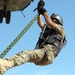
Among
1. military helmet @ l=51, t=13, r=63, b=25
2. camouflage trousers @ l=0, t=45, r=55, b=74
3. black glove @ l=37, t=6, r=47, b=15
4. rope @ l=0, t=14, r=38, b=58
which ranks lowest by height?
camouflage trousers @ l=0, t=45, r=55, b=74

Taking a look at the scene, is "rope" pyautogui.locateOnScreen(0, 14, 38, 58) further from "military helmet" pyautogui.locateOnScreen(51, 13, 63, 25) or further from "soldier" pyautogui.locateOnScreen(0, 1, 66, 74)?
"military helmet" pyautogui.locateOnScreen(51, 13, 63, 25)

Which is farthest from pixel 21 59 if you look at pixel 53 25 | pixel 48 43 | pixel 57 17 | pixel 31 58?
pixel 57 17

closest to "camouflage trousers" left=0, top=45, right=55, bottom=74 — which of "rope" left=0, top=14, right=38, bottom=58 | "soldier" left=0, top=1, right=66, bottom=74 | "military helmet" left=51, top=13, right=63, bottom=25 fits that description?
"soldier" left=0, top=1, right=66, bottom=74

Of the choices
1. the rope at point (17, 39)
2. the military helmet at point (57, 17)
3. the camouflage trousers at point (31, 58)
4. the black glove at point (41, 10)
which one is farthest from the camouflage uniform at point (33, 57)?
the black glove at point (41, 10)

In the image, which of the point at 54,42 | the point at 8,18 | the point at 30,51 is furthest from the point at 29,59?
the point at 8,18

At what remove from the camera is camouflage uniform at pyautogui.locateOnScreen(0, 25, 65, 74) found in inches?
417

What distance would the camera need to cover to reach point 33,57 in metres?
11.4

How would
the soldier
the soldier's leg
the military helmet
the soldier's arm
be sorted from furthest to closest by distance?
the military helmet < the soldier's arm < the soldier < the soldier's leg

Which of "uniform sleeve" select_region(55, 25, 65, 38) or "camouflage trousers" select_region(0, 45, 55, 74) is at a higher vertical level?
"uniform sleeve" select_region(55, 25, 65, 38)

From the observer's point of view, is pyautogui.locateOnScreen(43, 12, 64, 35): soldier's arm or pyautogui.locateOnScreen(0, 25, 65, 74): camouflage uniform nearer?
pyautogui.locateOnScreen(0, 25, 65, 74): camouflage uniform

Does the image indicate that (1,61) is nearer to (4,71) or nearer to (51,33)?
(4,71)

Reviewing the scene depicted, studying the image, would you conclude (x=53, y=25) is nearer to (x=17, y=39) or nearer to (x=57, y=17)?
(x=57, y=17)

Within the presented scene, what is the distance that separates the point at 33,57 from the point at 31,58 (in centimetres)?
7

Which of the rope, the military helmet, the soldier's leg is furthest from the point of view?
the military helmet
